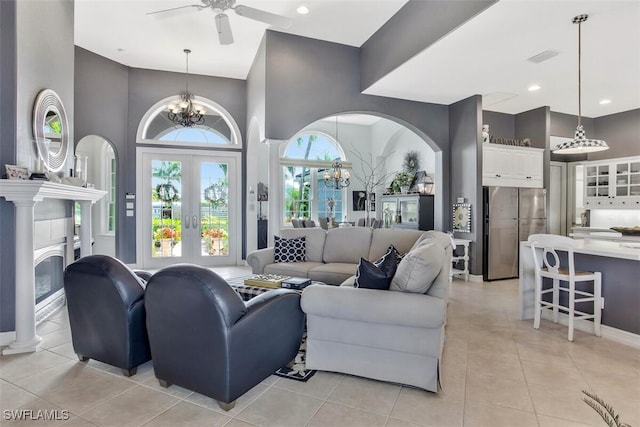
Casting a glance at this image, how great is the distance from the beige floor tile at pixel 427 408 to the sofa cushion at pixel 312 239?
8.86ft

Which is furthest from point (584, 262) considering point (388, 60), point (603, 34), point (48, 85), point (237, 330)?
point (48, 85)

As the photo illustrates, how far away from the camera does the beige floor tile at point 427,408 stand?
212 centimetres

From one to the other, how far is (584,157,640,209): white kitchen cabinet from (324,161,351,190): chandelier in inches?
204

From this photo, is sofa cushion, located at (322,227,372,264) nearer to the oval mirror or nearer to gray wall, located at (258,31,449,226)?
gray wall, located at (258,31,449,226)

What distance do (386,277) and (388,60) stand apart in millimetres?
3584

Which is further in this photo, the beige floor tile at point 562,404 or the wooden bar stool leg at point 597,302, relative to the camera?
the wooden bar stool leg at point 597,302

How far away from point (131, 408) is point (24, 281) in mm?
1824

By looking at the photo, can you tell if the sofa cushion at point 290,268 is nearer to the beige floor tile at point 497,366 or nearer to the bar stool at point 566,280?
the beige floor tile at point 497,366

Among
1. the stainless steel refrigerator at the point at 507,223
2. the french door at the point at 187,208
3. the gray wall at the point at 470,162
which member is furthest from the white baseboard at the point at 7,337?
the stainless steel refrigerator at the point at 507,223

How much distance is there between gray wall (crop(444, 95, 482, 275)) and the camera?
6.01 meters

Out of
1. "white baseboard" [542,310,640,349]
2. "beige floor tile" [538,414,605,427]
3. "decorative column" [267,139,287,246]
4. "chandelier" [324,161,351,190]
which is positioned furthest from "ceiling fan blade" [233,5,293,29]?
"chandelier" [324,161,351,190]

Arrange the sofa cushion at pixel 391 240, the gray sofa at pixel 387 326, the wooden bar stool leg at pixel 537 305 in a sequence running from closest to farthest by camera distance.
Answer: the gray sofa at pixel 387 326 < the wooden bar stool leg at pixel 537 305 < the sofa cushion at pixel 391 240

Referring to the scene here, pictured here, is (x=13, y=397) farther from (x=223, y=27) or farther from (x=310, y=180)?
(x=310, y=180)

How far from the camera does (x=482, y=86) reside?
550 centimetres
